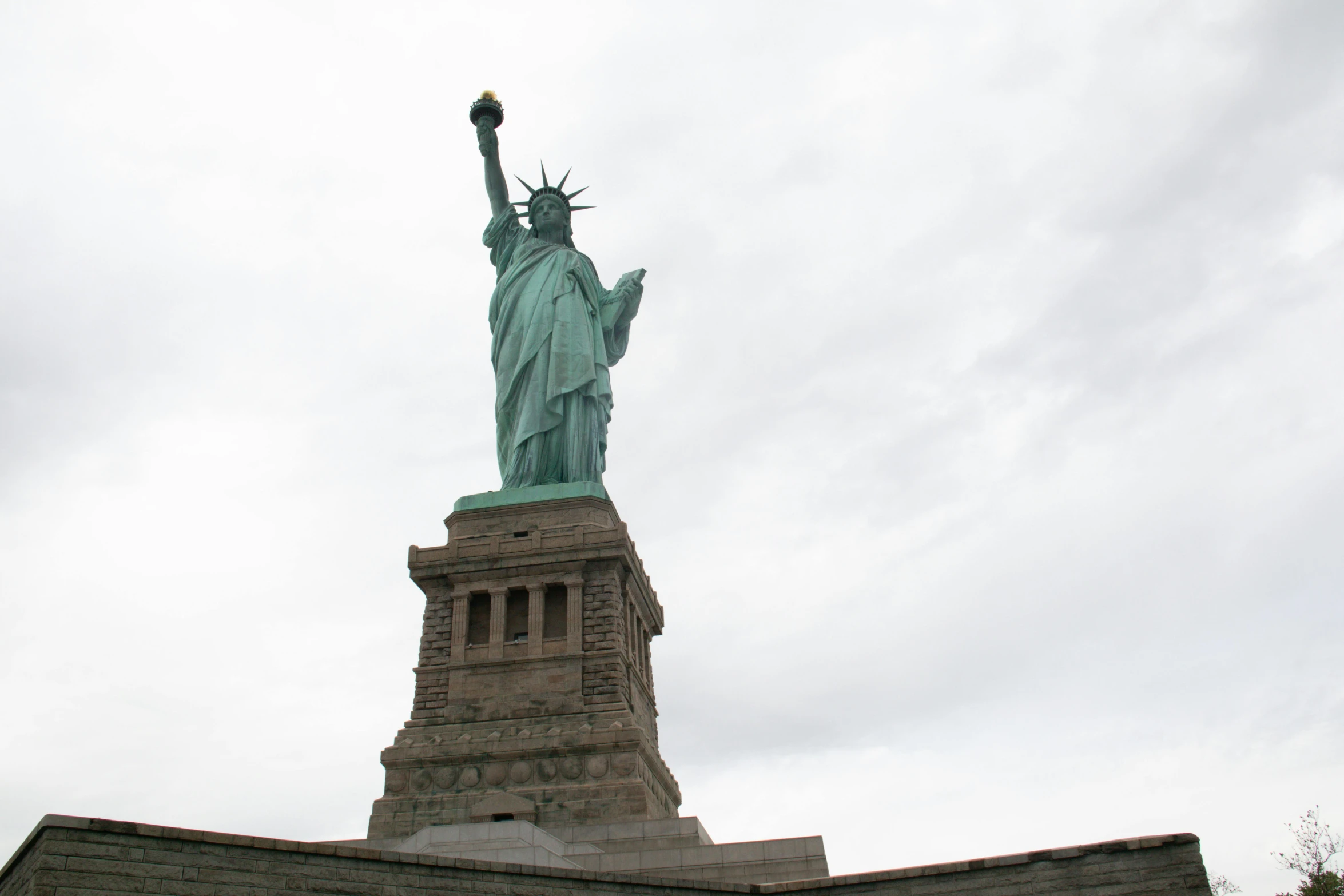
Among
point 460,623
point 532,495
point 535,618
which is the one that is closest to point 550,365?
point 532,495

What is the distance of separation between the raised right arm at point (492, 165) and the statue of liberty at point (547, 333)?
3 cm

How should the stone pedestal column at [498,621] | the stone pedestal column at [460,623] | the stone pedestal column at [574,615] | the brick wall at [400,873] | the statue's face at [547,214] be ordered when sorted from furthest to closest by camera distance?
1. the statue's face at [547,214]
2. the stone pedestal column at [460,623]
3. the stone pedestal column at [498,621]
4. the stone pedestal column at [574,615]
5. the brick wall at [400,873]

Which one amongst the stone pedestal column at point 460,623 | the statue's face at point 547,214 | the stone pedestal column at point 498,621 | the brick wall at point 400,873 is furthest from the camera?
the statue's face at point 547,214

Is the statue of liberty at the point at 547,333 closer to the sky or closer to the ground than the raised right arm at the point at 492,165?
closer to the ground

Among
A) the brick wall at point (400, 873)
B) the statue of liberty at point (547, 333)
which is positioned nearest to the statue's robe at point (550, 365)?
the statue of liberty at point (547, 333)

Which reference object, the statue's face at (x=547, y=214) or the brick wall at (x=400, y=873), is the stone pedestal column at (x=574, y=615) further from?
the brick wall at (x=400, y=873)

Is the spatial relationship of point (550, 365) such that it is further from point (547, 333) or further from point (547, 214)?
point (547, 214)

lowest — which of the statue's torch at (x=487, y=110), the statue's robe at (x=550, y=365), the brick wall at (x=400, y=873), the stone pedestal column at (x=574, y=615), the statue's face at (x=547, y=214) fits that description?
the brick wall at (x=400, y=873)

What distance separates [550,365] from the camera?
93.8 feet

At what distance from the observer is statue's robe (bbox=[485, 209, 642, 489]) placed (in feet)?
92.3

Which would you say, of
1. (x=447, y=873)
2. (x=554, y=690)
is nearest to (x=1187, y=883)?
(x=447, y=873)

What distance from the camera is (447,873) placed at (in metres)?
11.1

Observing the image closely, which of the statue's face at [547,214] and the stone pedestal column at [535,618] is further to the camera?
the statue's face at [547,214]

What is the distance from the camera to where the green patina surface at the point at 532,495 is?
26812 mm
